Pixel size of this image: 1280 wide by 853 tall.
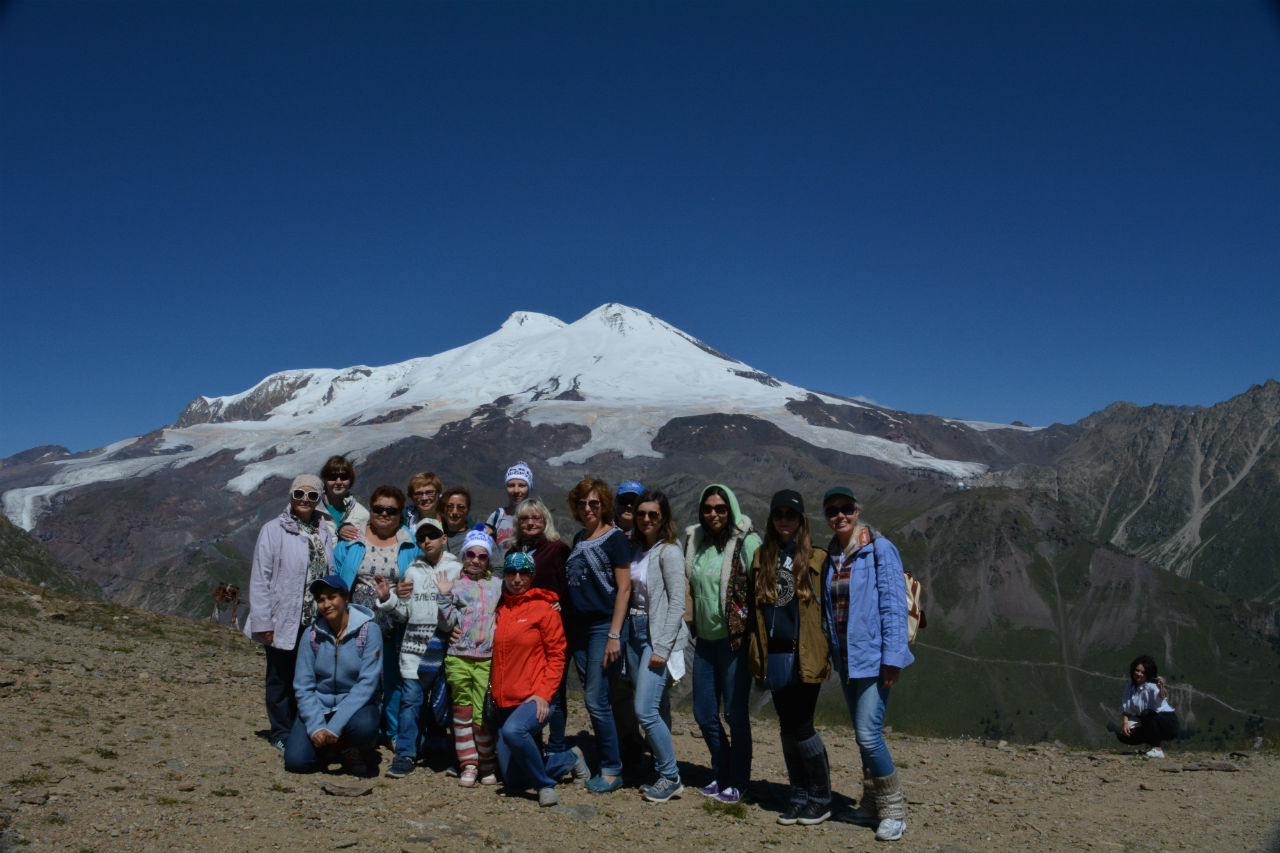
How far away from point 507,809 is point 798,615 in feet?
8.76

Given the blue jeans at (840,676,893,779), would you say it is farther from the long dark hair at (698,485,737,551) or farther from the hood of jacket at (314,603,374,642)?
the hood of jacket at (314,603,374,642)

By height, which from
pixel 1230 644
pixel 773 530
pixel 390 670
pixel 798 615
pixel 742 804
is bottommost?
pixel 1230 644

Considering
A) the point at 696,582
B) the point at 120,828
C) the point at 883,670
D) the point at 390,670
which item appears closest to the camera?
the point at 120,828

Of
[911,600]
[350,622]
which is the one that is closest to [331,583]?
[350,622]

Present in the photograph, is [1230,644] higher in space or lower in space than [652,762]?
lower

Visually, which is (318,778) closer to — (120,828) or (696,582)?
(120,828)

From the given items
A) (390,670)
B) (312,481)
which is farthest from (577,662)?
(312,481)

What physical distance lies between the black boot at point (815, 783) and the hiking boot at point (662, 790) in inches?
39.9

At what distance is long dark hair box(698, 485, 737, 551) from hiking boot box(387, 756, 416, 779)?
10.1ft

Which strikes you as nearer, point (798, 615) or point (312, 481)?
point (798, 615)

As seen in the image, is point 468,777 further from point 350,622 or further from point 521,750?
point 350,622

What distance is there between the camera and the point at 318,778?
23.1 ft

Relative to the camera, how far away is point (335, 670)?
7156mm

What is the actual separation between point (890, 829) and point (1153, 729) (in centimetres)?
568
